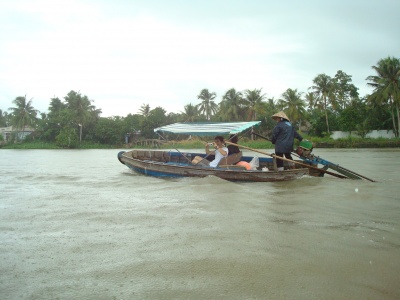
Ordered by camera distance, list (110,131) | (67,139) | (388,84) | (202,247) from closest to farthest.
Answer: (202,247), (388,84), (67,139), (110,131)

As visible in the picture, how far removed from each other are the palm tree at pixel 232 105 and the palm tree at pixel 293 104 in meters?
5.28

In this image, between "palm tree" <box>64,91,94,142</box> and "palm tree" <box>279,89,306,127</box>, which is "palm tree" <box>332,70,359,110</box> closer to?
"palm tree" <box>279,89,306,127</box>

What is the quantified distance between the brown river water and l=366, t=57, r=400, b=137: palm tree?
88.7 ft

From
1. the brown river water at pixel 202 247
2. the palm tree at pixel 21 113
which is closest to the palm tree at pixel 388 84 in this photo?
the brown river water at pixel 202 247

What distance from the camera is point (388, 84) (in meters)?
29.0

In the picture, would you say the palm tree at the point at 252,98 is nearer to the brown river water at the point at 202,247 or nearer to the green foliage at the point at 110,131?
the green foliage at the point at 110,131

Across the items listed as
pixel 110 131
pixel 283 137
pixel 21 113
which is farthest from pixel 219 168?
pixel 21 113

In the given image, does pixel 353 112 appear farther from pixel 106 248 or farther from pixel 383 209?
pixel 106 248

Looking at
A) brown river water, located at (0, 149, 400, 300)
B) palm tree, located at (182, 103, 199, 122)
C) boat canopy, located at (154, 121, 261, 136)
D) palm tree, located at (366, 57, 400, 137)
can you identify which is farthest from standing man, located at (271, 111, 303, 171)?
palm tree, located at (182, 103, 199, 122)

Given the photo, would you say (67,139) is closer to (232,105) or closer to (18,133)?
(18,133)

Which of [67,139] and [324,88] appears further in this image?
[67,139]

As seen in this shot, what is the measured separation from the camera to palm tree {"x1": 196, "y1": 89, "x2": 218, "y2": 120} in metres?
43.0

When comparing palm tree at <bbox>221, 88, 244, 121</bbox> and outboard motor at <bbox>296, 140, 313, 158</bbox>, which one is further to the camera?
palm tree at <bbox>221, 88, 244, 121</bbox>

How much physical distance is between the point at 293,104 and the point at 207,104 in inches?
474
